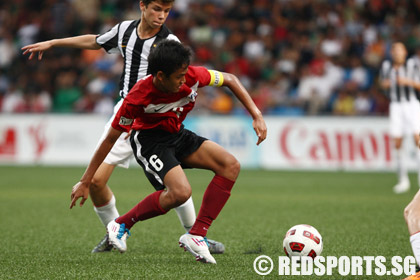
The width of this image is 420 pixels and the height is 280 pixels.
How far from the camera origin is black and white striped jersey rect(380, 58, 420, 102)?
1047 centimetres

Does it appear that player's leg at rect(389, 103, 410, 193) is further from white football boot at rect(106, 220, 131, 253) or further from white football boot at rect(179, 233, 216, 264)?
white football boot at rect(106, 220, 131, 253)

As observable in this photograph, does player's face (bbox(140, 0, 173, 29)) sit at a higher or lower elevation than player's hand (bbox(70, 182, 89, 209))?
higher

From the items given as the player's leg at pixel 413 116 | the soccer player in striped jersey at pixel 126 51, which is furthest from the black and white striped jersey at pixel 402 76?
the soccer player in striped jersey at pixel 126 51

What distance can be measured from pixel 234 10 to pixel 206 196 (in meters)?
13.5

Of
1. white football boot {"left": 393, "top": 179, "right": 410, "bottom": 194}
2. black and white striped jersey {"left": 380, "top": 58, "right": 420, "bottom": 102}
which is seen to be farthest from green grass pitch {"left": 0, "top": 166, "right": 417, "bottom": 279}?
black and white striped jersey {"left": 380, "top": 58, "right": 420, "bottom": 102}

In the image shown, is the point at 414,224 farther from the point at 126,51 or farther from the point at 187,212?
the point at 126,51

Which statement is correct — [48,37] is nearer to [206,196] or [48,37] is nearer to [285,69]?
[285,69]

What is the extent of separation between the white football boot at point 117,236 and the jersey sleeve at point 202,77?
3.90 ft

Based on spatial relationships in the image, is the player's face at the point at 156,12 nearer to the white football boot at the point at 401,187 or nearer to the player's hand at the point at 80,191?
the player's hand at the point at 80,191

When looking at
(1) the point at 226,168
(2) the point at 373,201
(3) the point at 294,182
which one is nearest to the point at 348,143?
(3) the point at 294,182

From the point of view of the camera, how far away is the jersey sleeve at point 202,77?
4715 millimetres

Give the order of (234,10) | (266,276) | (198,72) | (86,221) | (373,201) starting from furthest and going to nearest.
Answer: (234,10) → (373,201) → (86,221) → (198,72) → (266,276)

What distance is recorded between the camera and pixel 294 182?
1180 centimetres

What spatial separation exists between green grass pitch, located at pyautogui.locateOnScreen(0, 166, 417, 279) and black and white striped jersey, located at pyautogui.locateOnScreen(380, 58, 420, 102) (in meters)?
1.52
